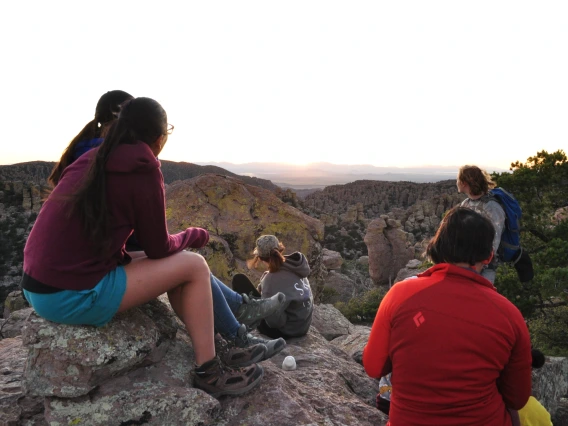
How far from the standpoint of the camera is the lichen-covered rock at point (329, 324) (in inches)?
319

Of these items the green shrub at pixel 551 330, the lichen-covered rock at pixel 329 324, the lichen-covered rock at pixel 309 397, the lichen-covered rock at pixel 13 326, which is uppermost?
the lichen-covered rock at pixel 309 397

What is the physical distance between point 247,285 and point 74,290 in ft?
A: 8.47

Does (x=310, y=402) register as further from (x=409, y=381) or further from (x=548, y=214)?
(x=548, y=214)

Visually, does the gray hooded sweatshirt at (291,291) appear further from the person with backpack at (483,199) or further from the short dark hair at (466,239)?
the short dark hair at (466,239)

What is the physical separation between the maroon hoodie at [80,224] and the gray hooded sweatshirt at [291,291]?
8.21 ft

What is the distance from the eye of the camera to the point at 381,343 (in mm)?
2420

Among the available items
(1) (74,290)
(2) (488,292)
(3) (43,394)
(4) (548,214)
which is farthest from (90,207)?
(4) (548,214)

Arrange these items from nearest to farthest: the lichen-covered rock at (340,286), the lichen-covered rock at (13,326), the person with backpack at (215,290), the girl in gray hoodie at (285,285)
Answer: the person with backpack at (215,290) → the girl in gray hoodie at (285,285) → the lichen-covered rock at (13,326) → the lichen-covered rock at (340,286)

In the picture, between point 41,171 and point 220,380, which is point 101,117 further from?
point 41,171

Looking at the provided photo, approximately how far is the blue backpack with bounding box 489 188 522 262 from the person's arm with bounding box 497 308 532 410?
2.78m

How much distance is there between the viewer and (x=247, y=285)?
16.4ft

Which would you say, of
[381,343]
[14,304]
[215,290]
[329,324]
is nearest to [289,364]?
[215,290]

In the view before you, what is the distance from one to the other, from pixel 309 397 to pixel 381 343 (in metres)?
1.28

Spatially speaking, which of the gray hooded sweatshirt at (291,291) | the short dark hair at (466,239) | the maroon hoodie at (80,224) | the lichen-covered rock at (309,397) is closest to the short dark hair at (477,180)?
the gray hooded sweatshirt at (291,291)
